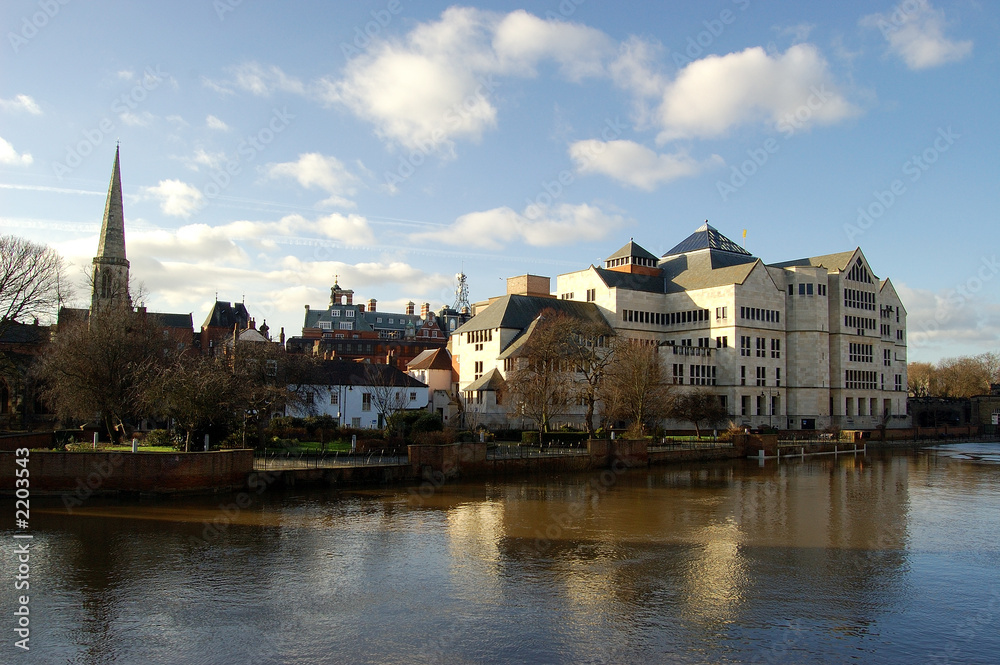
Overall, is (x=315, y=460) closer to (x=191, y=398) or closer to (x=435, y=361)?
(x=191, y=398)

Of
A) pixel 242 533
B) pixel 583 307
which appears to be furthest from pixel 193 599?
pixel 583 307

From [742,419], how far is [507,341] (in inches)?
1042

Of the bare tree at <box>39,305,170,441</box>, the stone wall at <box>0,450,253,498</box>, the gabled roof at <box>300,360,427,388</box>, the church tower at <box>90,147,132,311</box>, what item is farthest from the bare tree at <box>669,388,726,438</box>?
the church tower at <box>90,147,132,311</box>

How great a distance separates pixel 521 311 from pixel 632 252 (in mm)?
19526

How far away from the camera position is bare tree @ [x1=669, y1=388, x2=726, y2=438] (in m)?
65.2

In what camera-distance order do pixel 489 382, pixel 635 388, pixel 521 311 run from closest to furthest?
pixel 635 388
pixel 489 382
pixel 521 311

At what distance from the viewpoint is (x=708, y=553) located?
22.8 m

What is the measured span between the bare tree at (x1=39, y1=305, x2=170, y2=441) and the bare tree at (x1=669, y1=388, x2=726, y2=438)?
41220mm

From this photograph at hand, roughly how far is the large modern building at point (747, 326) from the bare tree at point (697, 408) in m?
4.31

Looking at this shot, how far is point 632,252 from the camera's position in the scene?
282 feet

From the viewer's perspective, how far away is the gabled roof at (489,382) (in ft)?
218

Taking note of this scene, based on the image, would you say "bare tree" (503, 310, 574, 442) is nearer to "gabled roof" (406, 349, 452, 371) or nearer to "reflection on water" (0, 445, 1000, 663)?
"reflection on water" (0, 445, 1000, 663)

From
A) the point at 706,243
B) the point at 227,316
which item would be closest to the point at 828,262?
the point at 706,243

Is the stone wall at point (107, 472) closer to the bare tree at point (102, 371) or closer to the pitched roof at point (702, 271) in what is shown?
the bare tree at point (102, 371)
